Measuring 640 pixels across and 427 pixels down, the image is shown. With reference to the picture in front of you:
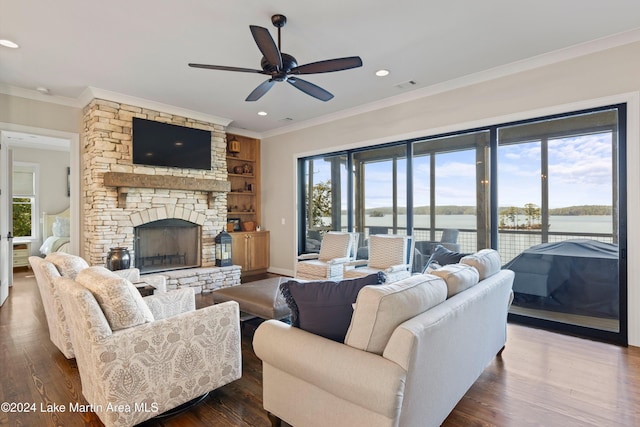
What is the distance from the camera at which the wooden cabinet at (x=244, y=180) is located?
22.6 feet

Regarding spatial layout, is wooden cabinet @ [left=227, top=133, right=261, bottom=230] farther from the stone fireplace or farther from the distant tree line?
the distant tree line

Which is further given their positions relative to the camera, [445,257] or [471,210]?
[471,210]

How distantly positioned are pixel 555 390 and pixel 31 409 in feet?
11.7

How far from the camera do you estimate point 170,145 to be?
5332 millimetres

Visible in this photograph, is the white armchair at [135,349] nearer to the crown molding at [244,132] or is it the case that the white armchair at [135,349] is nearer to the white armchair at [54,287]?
the white armchair at [54,287]

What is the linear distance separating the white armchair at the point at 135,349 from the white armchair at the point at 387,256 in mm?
2456

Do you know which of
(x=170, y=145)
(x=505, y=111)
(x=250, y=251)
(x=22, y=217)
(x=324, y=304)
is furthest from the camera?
(x=22, y=217)

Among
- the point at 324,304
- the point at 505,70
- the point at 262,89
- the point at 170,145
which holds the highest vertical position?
the point at 505,70

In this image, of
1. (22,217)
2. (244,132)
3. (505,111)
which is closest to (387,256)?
(505,111)

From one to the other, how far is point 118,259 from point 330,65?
3.70 metres

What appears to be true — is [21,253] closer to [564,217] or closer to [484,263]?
[484,263]

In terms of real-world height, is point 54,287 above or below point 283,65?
below

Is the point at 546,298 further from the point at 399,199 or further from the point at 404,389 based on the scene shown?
the point at 404,389

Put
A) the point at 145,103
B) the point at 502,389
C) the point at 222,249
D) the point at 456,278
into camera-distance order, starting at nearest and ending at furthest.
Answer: the point at 456,278, the point at 502,389, the point at 145,103, the point at 222,249
